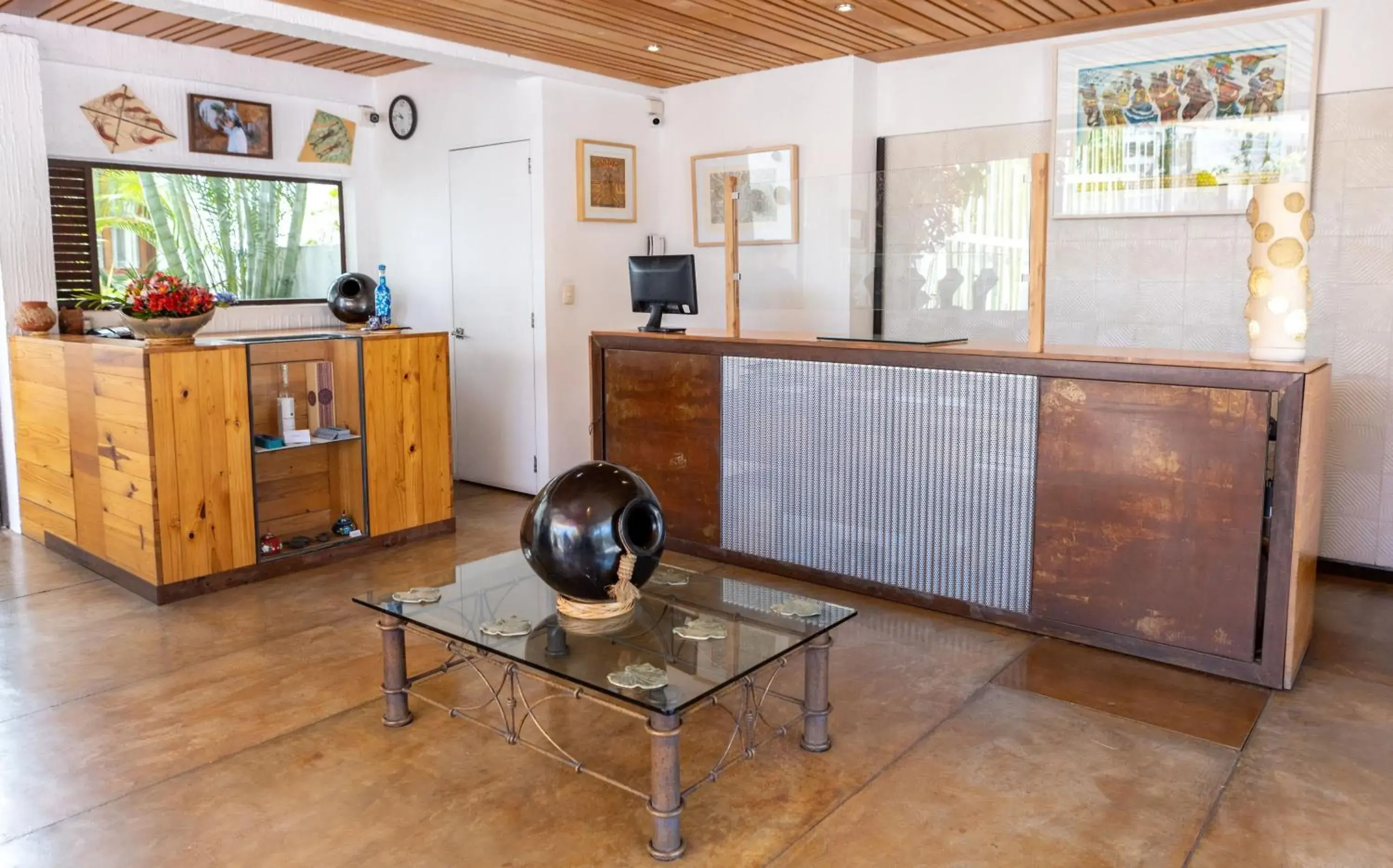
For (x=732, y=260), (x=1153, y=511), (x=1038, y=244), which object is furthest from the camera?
(x=732, y=260)

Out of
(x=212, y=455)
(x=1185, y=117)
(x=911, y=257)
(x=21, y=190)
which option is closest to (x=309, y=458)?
(x=212, y=455)

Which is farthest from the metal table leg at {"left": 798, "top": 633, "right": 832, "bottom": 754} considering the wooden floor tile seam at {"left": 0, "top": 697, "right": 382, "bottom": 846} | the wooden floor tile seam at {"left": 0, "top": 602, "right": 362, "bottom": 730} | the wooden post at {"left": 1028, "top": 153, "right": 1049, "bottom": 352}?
the wooden floor tile seam at {"left": 0, "top": 602, "right": 362, "bottom": 730}

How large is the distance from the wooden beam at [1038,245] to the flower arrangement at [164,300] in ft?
11.4

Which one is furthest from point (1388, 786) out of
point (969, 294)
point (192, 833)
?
point (192, 833)

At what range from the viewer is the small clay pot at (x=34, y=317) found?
5.02 metres

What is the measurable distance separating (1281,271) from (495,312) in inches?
170

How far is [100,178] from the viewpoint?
219 inches

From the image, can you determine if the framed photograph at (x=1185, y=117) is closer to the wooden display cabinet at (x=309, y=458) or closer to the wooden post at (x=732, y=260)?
the wooden post at (x=732, y=260)

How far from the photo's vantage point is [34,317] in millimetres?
5023

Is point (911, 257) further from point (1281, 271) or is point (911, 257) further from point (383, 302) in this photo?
point (383, 302)

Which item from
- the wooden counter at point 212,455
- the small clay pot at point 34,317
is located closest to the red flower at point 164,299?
the wooden counter at point 212,455

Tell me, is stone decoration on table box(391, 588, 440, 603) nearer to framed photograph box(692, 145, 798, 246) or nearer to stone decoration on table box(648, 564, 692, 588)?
stone decoration on table box(648, 564, 692, 588)

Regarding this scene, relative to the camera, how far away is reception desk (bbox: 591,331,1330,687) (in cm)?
333

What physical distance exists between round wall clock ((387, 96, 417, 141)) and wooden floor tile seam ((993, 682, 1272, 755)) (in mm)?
5085
